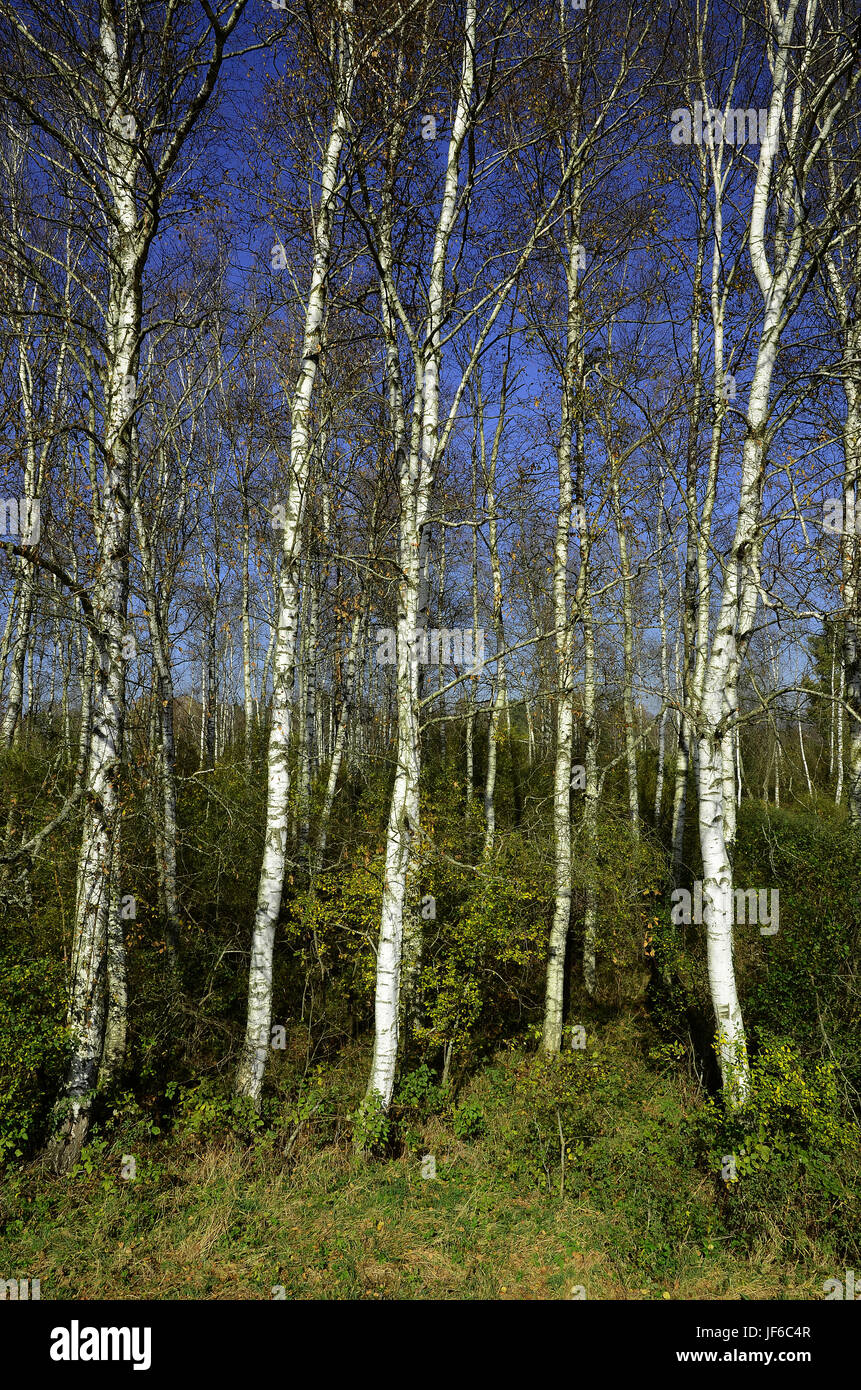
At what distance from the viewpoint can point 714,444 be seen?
25.6 feet

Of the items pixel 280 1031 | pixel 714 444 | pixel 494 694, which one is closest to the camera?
pixel 280 1031

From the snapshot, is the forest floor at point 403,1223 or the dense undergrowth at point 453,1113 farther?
the dense undergrowth at point 453,1113

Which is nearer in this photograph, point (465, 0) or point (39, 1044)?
point (39, 1044)

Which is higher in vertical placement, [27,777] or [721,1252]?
[27,777]

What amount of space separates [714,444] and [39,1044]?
9.40 metres

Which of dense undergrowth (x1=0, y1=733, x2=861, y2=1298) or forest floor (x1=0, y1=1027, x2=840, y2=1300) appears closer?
forest floor (x1=0, y1=1027, x2=840, y2=1300)

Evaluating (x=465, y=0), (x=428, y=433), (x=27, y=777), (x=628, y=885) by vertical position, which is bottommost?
(x=628, y=885)

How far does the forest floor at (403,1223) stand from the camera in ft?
14.2

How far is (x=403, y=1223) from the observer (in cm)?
500

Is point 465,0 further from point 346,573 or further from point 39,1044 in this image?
point 39,1044

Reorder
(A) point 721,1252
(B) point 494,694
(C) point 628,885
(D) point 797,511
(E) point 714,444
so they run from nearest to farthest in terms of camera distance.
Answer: (A) point 721,1252, (D) point 797,511, (E) point 714,444, (C) point 628,885, (B) point 494,694

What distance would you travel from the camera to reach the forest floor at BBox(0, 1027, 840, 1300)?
4.32 metres

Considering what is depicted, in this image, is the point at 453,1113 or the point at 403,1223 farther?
the point at 453,1113
